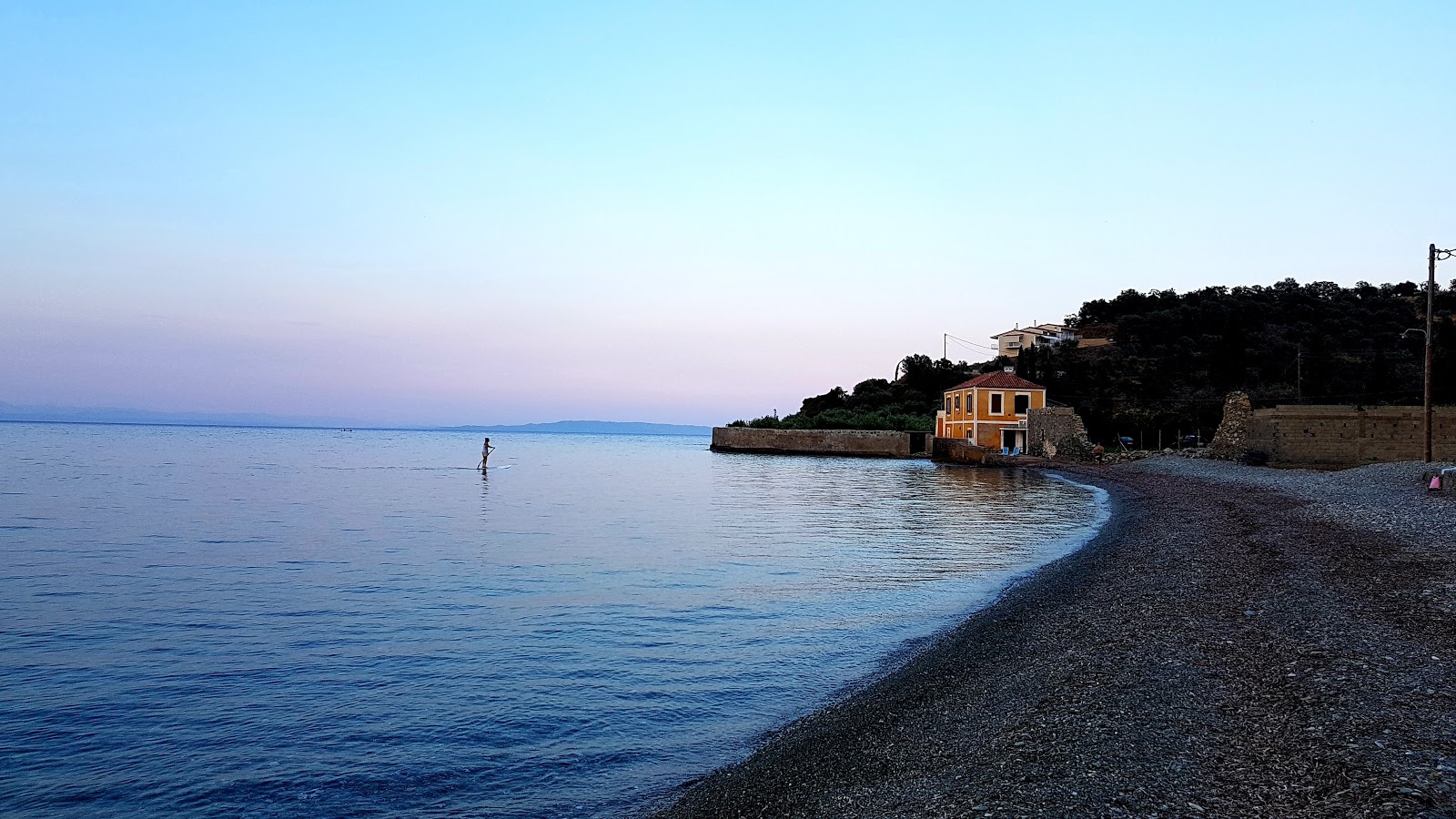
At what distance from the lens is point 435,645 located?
9.98m

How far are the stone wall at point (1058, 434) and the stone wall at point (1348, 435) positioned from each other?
14.8m

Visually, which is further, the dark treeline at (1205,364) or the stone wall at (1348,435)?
→ the dark treeline at (1205,364)

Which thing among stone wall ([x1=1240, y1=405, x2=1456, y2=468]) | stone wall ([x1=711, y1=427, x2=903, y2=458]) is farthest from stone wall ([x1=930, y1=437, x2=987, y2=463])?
stone wall ([x1=1240, y1=405, x2=1456, y2=468])

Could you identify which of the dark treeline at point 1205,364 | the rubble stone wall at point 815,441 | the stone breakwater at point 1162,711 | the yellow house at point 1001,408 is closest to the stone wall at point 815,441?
the rubble stone wall at point 815,441

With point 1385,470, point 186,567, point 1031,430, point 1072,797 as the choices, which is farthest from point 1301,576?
point 1031,430

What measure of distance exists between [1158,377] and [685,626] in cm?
7543

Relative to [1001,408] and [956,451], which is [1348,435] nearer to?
[1001,408]

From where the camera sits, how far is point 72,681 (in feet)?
27.5

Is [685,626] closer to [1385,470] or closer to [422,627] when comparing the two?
[422,627]

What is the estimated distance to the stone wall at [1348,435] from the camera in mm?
35188

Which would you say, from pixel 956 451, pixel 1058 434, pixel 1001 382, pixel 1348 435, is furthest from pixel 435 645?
pixel 1001 382

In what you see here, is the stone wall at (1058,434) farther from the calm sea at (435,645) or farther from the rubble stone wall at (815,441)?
the calm sea at (435,645)

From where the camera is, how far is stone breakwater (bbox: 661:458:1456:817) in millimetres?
4875

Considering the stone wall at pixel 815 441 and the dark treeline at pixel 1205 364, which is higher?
the dark treeline at pixel 1205 364
